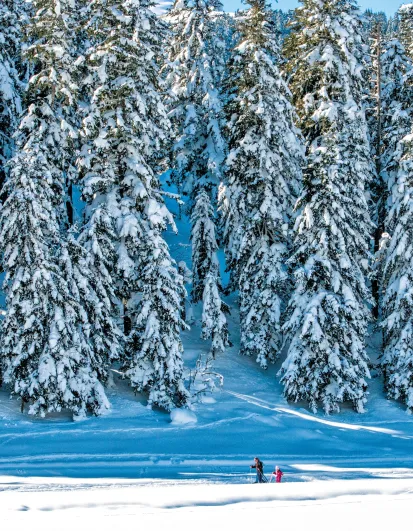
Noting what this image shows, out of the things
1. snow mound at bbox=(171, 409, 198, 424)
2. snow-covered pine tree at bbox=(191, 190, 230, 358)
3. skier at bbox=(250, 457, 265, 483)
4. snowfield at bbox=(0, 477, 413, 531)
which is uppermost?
snow-covered pine tree at bbox=(191, 190, 230, 358)

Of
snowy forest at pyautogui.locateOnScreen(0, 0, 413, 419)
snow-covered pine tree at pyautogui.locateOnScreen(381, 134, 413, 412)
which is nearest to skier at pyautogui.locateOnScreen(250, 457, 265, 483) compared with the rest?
snowy forest at pyautogui.locateOnScreen(0, 0, 413, 419)

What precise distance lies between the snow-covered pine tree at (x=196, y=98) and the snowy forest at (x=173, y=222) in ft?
11.4

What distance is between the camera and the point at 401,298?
23.5m

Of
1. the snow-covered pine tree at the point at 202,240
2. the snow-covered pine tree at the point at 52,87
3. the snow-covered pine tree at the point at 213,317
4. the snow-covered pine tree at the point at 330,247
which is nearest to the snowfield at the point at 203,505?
the snow-covered pine tree at the point at 330,247

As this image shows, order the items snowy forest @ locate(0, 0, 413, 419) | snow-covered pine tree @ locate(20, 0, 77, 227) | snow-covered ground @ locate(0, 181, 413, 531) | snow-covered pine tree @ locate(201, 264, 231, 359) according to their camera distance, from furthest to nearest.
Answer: snow-covered pine tree @ locate(201, 264, 231, 359) < snow-covered pine tree @ locate(20, 0, 77, 227) < snowy forest @ locate(0, 0, 413, 419) < snow-covered ground @ locate(0, 181, 413, 531)

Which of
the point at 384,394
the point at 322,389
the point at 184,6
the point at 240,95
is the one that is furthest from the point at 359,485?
the point at 184,6

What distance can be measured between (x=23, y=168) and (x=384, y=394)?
17.8m

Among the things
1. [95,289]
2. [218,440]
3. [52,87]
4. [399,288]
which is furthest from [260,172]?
[218,440]

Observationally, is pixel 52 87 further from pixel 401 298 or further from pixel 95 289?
pixel 401 298

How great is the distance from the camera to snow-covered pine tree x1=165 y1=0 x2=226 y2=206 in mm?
30812

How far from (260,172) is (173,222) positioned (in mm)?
5463

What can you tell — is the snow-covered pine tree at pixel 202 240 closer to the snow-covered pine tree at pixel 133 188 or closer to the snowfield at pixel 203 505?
the snow-covered pine tree at pixel 133 188

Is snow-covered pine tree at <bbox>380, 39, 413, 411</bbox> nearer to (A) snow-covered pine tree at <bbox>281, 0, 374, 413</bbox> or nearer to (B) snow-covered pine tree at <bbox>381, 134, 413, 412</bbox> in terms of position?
(B) snow-covered pine tree at <bbox>381, 134, 413, 412</bbox>

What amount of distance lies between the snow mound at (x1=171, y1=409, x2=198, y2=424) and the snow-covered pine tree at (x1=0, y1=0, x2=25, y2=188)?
1380 cm
